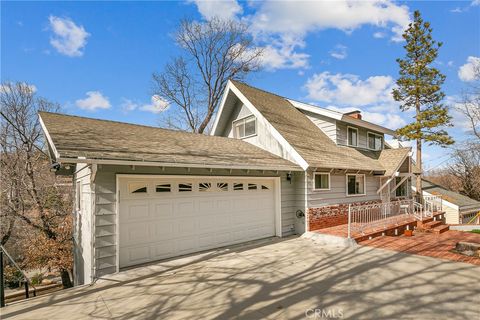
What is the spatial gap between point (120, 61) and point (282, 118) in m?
9.73

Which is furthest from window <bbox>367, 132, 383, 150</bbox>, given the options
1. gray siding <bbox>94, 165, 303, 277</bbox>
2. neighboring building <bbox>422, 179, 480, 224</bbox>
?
gray siding <bbox>94, 165, 303, 277</bbox>

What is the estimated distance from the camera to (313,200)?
9.95 meters

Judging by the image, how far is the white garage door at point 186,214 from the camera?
6461 mm

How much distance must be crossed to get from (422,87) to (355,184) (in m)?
10.6

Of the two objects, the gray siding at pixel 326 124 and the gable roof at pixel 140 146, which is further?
the gray siding at pixel 326 124

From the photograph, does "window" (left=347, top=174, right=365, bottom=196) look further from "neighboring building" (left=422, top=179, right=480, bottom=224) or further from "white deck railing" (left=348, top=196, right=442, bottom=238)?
Result: "neighboring building" (left=422, top=179, right=480, bottom=224)

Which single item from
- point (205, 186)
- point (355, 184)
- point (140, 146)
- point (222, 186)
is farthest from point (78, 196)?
point (355, 184)

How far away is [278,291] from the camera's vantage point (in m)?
4.89

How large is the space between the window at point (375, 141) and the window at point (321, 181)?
632 centimetres

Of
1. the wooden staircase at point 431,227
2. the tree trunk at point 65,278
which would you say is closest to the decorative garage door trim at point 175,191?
the wooden staircase at point 431,227

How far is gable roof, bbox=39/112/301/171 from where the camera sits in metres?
5.89

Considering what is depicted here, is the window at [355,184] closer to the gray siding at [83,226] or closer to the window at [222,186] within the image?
the window at [222,186]

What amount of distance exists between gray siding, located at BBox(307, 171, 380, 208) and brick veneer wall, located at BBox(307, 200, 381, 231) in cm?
19

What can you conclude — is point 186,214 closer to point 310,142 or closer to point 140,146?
point 140,146
